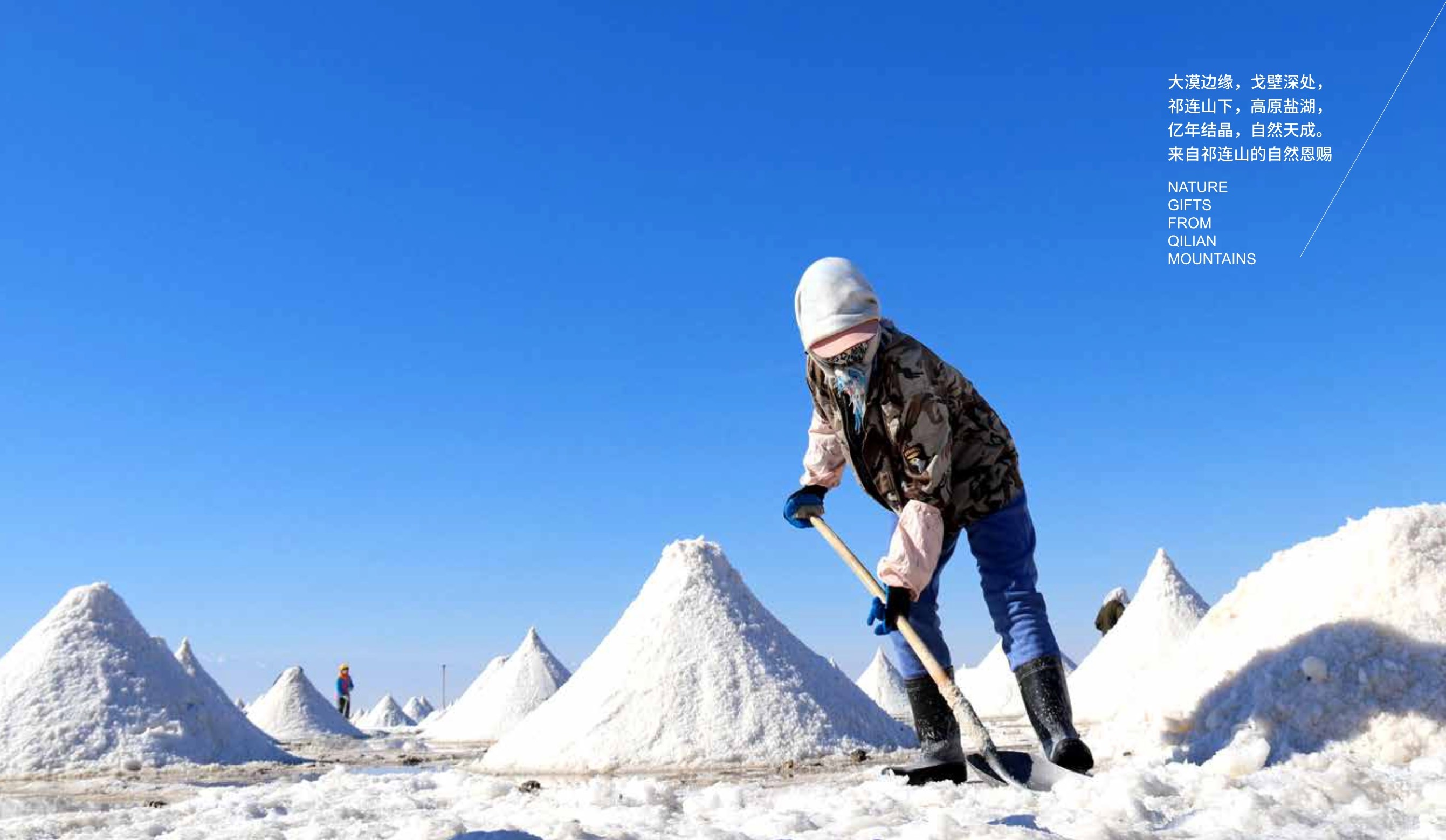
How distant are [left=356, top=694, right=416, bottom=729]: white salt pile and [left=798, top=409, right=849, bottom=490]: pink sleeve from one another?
2462 centimetres

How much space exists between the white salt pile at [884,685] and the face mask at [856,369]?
1521 centimetres

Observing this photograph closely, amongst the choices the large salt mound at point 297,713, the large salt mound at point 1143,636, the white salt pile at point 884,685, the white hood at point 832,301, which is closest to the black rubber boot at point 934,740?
the white hood at point 832,301

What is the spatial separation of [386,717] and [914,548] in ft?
Result: 85.9

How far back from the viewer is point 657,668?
21.3ft

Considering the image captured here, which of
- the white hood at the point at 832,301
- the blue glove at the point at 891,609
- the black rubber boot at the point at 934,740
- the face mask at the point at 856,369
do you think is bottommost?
the black rubber boot at the point at 934,740

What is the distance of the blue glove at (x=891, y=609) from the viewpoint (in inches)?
112

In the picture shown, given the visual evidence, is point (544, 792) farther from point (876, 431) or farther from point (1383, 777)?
point (1383, 777)

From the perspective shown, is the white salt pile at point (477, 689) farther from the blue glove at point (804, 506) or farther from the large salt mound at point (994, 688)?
the blue glove at point (804, 506)

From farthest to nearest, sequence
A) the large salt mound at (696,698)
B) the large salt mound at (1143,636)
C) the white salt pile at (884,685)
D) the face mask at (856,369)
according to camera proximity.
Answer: the white salt pile at (884,685) < the large salt mound at (1143,636) < the large salt mound at (696,698) < the face mask at (856,369)

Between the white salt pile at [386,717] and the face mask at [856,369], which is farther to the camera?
the white salt pile at [386,717]

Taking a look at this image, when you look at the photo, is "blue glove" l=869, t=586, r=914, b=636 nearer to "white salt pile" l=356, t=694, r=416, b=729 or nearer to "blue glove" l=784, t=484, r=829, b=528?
"blue glove" l=784, t=484, r=829, b=528

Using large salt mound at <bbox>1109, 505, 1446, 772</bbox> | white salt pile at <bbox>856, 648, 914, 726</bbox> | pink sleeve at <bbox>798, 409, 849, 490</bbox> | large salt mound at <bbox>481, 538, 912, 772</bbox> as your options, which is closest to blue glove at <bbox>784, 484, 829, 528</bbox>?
pink sleeve at <bbox>798, 409, 849, 490</bbox>

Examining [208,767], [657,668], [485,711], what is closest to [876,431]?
[657,668]

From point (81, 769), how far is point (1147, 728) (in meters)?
6.99
